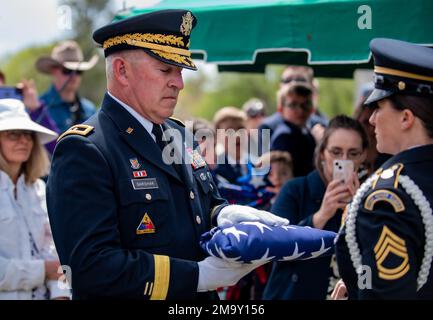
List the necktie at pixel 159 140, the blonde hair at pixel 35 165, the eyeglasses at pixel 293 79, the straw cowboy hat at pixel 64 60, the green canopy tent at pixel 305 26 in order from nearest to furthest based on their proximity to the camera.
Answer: the necktie at pixel 159 140, the green canopy tent at pixel 305 26, the blonde hair at pixel 35 165, the eyeglasses at pixel 293 79, the straw cowboy hat at pixel 64 60

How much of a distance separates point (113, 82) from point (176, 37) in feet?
1.14

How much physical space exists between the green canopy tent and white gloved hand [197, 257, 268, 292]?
70.1 inches

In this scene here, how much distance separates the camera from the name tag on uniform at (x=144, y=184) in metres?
3.14

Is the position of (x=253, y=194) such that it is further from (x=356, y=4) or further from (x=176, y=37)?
(x=176, y=37)

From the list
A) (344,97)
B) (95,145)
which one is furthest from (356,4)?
(344,97)

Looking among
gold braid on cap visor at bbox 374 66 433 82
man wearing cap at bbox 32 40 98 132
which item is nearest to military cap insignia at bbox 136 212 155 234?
gold braid on cap visor at bbox 374 66 433 82

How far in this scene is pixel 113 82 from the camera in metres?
3.34

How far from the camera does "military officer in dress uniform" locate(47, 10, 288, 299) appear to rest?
2.98m

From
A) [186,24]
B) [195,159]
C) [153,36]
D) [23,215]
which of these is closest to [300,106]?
[23,215]

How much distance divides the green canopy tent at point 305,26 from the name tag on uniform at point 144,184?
1736 millimetres

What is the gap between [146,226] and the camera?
312 centimetres

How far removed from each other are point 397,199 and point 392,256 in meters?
0.22

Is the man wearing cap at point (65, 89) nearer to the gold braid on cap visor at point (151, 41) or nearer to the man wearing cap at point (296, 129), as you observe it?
the man wearing cap at point (296, 129)

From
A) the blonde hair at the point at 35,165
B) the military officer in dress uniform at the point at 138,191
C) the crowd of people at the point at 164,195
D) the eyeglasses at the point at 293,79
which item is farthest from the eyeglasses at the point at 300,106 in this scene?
the military officer in dress uniform at the point at 138,191
